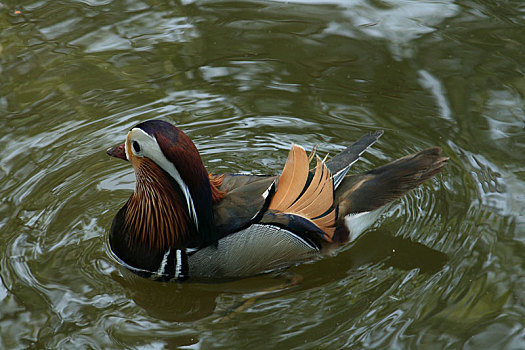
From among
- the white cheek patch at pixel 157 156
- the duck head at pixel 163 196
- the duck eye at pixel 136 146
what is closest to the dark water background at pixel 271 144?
the duck head at pixel 163 196

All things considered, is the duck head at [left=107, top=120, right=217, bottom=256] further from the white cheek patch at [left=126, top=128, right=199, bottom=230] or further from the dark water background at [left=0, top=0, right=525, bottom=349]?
the dark water background at [left=0, top=0, right=525, bottom=349]

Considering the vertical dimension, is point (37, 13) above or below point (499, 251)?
above

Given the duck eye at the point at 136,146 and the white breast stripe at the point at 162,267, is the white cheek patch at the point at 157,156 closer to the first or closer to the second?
the duck eye at the point at 136,146

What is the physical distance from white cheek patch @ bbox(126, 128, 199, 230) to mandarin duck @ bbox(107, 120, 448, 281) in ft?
0.03

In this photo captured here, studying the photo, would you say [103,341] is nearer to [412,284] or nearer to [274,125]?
[412,284]

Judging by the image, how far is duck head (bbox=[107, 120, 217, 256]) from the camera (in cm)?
524

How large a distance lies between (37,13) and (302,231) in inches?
200

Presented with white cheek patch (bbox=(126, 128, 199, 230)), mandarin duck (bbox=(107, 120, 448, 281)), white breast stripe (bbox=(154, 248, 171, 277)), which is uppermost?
white cheek patch (bbox=(126, 128, 199, 230))

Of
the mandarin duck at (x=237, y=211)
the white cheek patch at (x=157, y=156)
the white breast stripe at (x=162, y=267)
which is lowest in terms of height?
the white breast stripe at (x=162, y=267)

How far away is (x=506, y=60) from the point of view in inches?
304

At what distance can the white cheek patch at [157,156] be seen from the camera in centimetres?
525

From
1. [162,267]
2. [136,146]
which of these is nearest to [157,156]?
[136,146]

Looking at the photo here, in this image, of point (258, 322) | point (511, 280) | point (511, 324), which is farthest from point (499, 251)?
point (258, 322)

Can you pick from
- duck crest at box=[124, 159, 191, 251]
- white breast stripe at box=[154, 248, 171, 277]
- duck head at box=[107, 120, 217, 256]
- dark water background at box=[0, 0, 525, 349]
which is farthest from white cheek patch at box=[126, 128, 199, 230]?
dark water background at box=[0, 0, 525, 349]
